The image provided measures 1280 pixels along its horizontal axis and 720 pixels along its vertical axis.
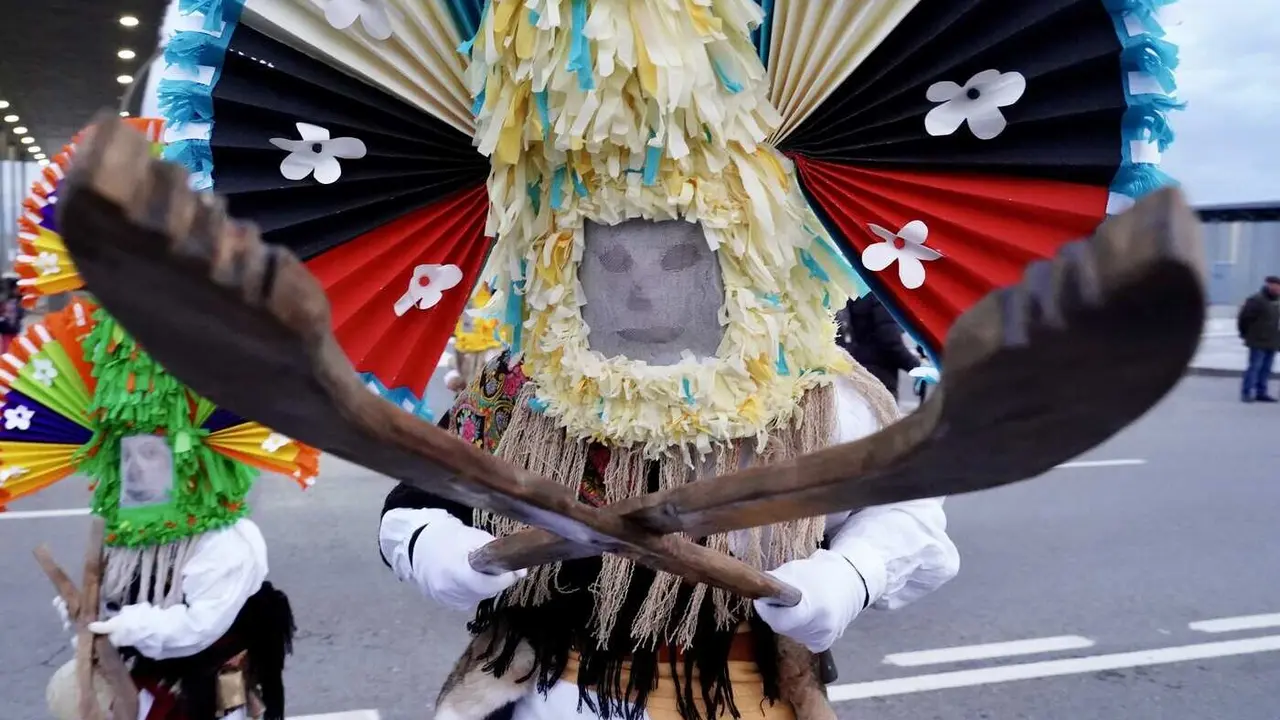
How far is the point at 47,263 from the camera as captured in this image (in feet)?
6.40

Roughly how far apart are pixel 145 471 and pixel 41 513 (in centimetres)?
348

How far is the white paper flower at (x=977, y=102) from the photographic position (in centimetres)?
119

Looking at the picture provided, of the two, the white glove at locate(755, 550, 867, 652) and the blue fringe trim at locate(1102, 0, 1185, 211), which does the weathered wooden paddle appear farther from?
the blue fringe trim at locate(1102, 0, 1185, 211)

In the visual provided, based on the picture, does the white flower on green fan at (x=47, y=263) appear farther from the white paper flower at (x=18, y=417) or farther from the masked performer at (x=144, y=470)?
the white paper flower at (x=18, y=417)

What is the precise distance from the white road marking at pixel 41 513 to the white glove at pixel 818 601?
454 cm

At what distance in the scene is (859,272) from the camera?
1.30 m

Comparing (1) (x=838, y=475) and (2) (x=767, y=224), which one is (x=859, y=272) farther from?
(1) (x=838, y=475)

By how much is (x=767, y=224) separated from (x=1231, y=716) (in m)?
2.61

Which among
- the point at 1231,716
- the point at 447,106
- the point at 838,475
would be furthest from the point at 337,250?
the point at 1231,716

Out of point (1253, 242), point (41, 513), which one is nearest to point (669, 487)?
point (41, 513)

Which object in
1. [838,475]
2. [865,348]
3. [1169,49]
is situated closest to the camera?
[838,475]

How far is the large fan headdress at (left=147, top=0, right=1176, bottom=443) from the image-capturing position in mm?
1161

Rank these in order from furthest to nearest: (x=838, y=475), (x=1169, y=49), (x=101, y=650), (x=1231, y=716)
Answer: (x=1231, y=716) → (x=101, y=650) → (x=1169, y=49) → (x=838, y=475)

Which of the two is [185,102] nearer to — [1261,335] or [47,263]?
[47,263]
